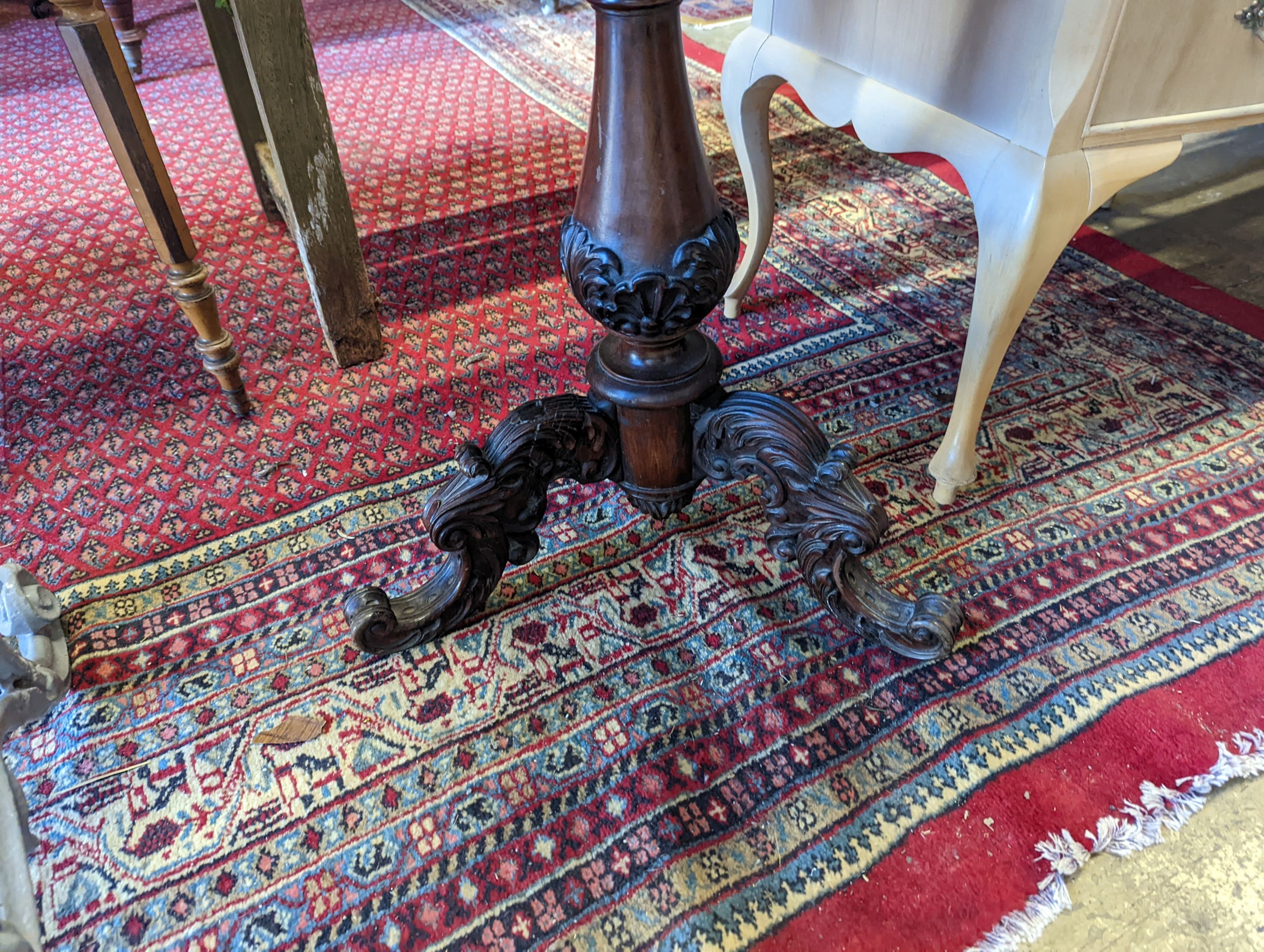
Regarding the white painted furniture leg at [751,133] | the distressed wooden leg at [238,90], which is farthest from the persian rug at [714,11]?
the white painted furniture leg at [751,133]

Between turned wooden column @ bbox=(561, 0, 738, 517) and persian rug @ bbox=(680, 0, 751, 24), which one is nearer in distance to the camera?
turned wooden column @ bbox=(561, 0, 738, 517)

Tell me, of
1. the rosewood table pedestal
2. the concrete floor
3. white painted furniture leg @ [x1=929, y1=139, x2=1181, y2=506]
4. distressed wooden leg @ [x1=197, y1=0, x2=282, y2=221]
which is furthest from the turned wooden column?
distressed wooden leg @ [x1=197, y1=0, x2=282, y2=221]

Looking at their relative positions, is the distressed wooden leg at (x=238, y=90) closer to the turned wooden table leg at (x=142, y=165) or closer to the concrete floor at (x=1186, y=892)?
the turned wooden table leg at (x=142, y=165)

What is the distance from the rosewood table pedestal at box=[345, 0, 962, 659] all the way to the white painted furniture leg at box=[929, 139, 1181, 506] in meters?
0.29

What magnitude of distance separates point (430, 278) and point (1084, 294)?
50.7 inches

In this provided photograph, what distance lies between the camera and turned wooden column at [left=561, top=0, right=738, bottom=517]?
0.68 metres

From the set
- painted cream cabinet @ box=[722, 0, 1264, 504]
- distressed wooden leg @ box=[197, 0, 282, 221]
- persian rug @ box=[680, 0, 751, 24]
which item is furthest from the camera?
persian rug @ box=[680, 0, 751, 24]

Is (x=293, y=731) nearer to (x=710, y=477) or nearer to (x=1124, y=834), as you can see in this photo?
(x=710, y=477)

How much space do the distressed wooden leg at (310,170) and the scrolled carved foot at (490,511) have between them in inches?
24.0

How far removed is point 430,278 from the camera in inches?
63.9

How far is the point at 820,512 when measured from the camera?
0.84 metres

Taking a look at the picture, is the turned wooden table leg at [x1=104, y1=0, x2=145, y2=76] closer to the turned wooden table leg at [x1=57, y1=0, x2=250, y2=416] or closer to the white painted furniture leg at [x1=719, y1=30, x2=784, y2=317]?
the turned wooden table leg at [x1=57, y1=0, x2=250, y2=416]

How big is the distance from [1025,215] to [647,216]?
43cm

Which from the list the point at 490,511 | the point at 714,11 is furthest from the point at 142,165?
the point at 714,11
